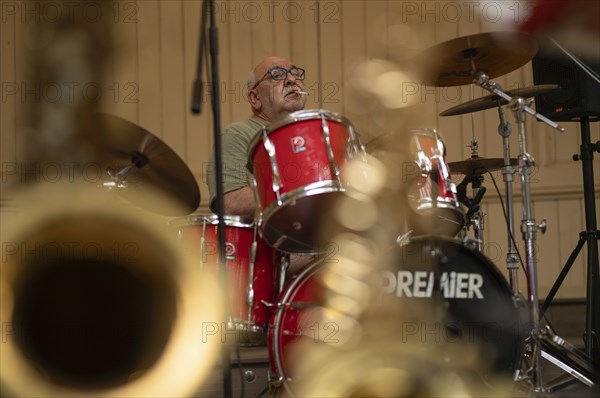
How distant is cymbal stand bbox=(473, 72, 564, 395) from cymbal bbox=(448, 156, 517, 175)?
466mm

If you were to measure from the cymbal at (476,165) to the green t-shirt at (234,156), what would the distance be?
88 centimetres

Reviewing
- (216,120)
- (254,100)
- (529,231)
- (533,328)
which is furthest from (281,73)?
(533,328)

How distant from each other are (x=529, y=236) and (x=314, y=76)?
2158 mm

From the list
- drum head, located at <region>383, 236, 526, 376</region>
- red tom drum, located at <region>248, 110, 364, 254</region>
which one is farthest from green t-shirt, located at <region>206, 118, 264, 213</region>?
drum head, located at <region>383, 236, 526, 376</region>

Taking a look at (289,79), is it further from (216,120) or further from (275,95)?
(216,120)

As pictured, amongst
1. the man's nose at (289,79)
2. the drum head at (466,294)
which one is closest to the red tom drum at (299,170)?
the drum head at (466,294)

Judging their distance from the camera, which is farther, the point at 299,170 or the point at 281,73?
the point at 281,73

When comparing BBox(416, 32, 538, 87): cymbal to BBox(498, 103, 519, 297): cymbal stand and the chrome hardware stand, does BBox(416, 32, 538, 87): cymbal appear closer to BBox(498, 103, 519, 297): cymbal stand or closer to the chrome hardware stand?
the chrome hardware stand

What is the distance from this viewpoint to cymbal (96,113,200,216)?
2.71 m

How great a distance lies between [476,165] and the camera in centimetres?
374

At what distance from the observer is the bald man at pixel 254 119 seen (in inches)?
131

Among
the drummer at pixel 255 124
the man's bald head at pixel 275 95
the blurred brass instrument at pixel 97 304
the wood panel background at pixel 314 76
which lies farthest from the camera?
the wood panel background at pixel 314 76

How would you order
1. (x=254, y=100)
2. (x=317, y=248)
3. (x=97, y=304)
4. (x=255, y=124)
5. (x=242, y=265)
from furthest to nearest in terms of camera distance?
1. (x=254, y=100)
2. (x=255, y=124)
3. (x=242, y=265)
4. (x=317, y=248)
5. (x=97, y=304)

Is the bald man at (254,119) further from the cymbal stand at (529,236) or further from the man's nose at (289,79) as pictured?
the cymbal stand at (529,236)
